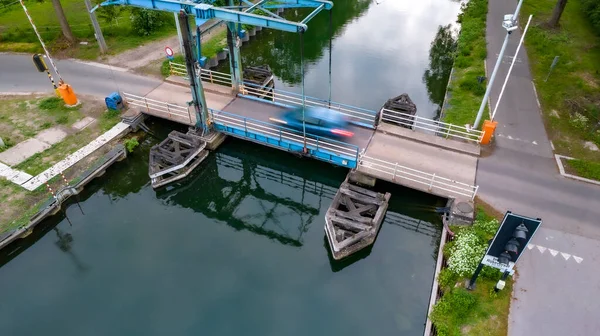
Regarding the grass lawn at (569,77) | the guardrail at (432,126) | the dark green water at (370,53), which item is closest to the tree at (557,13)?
the grass lawn at (569,77)

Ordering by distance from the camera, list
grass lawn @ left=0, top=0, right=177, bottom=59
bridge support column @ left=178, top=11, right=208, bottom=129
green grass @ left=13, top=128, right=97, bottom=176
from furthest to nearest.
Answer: grass lawn @ left=0, top=0, right=177, bottom=59 < green grass @ left=13, top=128, right=97, bottom=176 < bridge support column @ left=178, top=11, right=208, bottom=129

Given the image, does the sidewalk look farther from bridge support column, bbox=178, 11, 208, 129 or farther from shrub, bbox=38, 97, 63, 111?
shrub, bbox=38, 97, 63, 111

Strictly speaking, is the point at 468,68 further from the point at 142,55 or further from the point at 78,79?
the point at 78,79

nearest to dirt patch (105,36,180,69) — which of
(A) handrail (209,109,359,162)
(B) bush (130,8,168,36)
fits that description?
(B) bush (130,8,168,36)

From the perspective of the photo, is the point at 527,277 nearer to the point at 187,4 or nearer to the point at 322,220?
the point at 322,220

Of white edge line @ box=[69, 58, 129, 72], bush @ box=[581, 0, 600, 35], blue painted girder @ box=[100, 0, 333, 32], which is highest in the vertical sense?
blue painted girder @ box=[100, 0, 333, 32]

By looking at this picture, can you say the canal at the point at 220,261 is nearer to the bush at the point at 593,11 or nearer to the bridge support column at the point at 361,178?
the bridge support column at the point at 361,178
